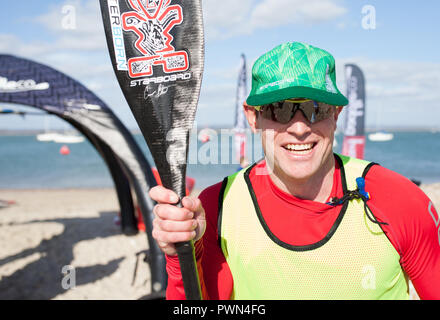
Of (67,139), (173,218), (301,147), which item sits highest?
(301,147)

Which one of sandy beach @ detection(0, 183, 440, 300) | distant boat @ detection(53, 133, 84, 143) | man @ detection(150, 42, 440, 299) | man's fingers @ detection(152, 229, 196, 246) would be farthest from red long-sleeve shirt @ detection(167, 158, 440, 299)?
distant boat @ detection(53, 133, 84, 143)

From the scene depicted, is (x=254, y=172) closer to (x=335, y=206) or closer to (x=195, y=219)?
(x=335, y=206)

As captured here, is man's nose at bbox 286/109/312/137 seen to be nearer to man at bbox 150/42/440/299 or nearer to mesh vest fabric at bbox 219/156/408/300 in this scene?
man at bbox 150/42/440/299

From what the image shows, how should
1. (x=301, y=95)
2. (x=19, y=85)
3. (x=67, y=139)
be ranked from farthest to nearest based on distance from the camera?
(x=67, y=139)
(x=19, y=85)
(x=301, y=95)

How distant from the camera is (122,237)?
7305 mm

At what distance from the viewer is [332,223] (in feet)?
5.04

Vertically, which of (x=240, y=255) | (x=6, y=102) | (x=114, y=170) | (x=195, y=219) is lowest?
(x=114, y=170)

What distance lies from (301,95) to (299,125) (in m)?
0.14

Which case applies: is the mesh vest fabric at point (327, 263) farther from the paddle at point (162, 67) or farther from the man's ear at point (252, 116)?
the man's ear at point (252, 116)

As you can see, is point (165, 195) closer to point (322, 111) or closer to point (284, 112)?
point (284, 112)

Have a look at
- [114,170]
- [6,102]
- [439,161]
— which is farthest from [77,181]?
[439,161]

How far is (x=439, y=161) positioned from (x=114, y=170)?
3899 centimetres

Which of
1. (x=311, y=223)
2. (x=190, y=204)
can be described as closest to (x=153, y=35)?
(x=190, y=204)

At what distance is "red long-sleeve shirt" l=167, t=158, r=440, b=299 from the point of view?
146 centimetres
